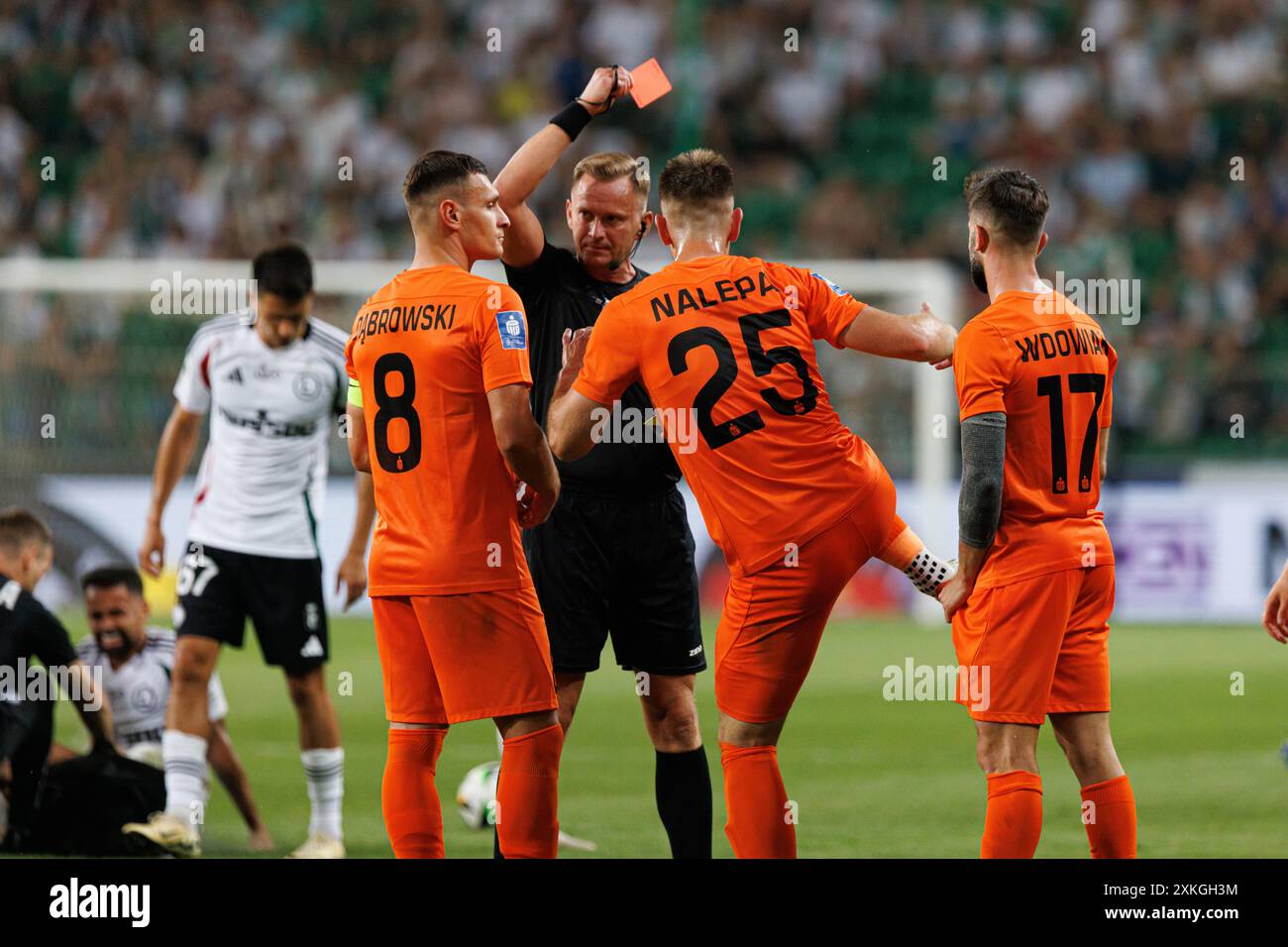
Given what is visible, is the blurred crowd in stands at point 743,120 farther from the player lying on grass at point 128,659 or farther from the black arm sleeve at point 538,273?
the black arm sleeve at point 538,273

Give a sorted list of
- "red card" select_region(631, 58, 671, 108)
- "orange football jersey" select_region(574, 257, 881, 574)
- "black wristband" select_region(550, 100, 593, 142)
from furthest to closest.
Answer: "black wristband" select_region(550, 100, 593, 142)
"red card" select_region(631, 58, 671, 108)
"orange football jersey" select_region(574, 257, 881, 574)

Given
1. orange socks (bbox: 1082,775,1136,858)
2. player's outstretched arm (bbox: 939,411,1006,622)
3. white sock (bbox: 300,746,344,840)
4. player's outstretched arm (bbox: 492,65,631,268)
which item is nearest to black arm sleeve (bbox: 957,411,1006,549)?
player's outstretched arm (bbox: 939,411,1006,622)

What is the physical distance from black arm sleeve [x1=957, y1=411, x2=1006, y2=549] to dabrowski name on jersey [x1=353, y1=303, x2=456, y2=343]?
1.56 m

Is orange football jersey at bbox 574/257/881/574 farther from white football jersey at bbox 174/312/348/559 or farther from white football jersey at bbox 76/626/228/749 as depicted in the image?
white football jersey at bbox 76/626/228/749

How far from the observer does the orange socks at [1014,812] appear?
4973 mm

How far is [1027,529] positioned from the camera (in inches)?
200

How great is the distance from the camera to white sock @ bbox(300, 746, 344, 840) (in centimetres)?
698

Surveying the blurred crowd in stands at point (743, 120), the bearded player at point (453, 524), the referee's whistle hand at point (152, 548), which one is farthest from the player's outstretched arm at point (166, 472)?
the blurred crowd in stands at point (743, 120)

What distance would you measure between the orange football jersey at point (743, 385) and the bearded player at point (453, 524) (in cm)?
35

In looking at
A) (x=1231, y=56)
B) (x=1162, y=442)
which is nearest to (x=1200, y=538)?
(x=1162, y=442)

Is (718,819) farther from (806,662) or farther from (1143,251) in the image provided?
(1143,251)

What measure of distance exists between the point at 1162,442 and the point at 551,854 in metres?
12.3

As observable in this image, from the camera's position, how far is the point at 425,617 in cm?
512

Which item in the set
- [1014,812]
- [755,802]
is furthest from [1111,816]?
[755,802]
